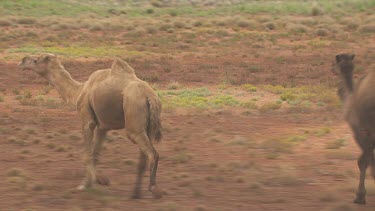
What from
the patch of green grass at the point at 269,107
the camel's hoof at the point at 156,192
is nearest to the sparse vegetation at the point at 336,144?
the patch of green grass at the point at 269,107

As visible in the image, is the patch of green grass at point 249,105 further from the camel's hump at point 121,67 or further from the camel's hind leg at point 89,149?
the camel's hump at point 121,67

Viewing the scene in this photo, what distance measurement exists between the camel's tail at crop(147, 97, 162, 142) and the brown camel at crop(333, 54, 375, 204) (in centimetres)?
267

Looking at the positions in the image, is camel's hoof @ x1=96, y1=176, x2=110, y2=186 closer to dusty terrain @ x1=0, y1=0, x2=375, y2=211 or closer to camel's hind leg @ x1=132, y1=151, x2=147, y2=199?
dusty terrain @ x1=0, y1=0, x2=375, y2=211

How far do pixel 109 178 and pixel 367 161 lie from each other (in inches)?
176

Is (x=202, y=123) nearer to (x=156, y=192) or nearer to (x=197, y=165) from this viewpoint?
(x=197, y=165)

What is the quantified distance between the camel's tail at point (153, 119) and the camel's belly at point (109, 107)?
506mm

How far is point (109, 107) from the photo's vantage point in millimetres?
9766

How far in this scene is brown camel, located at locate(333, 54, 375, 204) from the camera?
877 cm

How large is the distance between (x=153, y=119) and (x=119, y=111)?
637 millimetres

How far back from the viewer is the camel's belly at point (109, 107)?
9.71 m


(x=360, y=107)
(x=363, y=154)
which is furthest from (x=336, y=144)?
(x=360, y=107)

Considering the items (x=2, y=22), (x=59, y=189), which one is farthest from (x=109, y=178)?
(x=2, y=22)

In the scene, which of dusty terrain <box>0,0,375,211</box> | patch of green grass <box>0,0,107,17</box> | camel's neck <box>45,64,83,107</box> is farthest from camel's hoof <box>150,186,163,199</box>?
patch of green grass <box>0,0,107,17</box>

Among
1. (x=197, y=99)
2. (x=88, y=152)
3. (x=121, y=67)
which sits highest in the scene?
(x=121, y=67)
